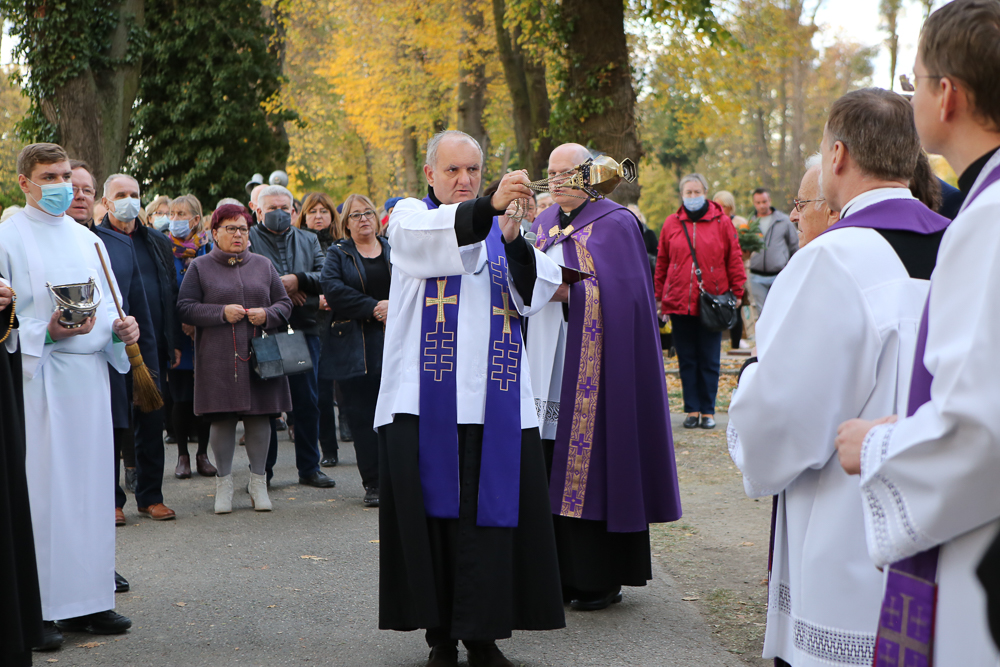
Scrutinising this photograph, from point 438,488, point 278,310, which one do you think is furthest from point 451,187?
point 278,310

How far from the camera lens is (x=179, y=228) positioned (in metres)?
8.87

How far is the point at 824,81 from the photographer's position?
140 feet

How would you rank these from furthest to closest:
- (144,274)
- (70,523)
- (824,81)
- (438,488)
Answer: (824,81)
(144,274)
(70,523)
(438,488)

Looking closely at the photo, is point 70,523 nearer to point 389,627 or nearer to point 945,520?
point 389,627

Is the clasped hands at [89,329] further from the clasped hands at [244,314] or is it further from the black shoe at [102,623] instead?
the clasped hands at [244,314]

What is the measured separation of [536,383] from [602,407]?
1.16 ft

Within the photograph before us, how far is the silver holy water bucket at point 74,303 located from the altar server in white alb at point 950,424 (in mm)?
3820

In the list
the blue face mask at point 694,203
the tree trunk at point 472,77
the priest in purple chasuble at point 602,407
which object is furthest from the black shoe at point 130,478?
the tree trunk at point 472,77

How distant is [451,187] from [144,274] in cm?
377

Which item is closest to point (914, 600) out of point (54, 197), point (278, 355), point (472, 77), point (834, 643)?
point (834, 643)

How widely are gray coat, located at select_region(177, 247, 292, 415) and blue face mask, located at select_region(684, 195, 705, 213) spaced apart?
4586 millimetres

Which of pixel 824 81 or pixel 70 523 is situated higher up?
pixel 824 81

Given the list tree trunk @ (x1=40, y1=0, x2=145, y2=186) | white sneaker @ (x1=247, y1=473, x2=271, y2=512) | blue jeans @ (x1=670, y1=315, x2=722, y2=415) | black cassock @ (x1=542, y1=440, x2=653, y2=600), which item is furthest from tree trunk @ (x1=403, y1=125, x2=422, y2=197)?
black cassock @ (x1=542, y1=440, x2=653, y2=600)

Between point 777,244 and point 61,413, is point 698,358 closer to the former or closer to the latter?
point 777,244
